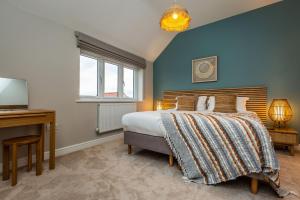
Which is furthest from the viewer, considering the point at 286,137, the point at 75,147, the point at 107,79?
the point at 107,79

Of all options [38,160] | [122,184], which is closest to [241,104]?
[122,184]

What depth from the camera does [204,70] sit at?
378 cm

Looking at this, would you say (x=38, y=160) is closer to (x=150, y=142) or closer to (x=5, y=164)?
(x=5, y=164)

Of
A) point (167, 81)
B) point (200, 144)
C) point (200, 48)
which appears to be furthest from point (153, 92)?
point (200, 144)

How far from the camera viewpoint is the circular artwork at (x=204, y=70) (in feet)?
12.1

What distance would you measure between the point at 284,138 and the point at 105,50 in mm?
3612

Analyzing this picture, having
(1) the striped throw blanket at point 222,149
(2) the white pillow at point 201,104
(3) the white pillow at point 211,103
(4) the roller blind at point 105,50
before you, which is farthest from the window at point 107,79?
(1) the striped throw blanket at point 222,149

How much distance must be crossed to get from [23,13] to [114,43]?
5.23 feet

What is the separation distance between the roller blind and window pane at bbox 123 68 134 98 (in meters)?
0.31

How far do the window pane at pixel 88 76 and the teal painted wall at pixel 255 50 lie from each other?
2219mm

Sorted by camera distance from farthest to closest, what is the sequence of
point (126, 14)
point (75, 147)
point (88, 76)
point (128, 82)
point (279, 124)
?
1. point (128, 82)
2. point (88, 76)
3. point (126, 14)
4. point (279, 124)
5. point (75, 147)

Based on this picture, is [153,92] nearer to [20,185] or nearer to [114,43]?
[114,43]

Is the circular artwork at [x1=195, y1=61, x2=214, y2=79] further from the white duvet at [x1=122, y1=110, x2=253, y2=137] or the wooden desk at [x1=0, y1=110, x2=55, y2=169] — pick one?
the wooden desk at [x1=0, y1=110, x2=55, y2=169]

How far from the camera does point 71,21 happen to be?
8.37 feet
